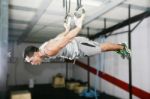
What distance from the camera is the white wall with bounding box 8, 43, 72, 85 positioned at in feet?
27.4

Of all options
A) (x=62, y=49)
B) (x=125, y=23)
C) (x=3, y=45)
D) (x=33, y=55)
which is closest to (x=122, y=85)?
(x=125, y=23)

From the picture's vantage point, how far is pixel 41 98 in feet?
19.1

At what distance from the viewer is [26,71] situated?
27.9 ft

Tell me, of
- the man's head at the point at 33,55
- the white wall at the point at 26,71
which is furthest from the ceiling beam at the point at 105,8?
the white wall at the point at 26,71

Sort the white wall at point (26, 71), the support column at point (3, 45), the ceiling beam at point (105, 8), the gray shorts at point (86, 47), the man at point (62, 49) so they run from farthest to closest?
the white wall at point (26, 71), the ceiling beam at point (105, 8), the gray shorts at point (86, 47), the support column at point (3, 45), the man at point (62, 49)

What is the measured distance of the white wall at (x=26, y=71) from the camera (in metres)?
8.35

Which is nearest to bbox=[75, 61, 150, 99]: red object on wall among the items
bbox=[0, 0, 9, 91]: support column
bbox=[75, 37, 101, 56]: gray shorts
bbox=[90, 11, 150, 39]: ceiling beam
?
bbox=[90, 11, 150, 39]: ceiling beam

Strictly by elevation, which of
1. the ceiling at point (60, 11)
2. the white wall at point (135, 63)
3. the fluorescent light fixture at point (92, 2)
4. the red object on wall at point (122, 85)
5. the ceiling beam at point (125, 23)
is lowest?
the red object on wall at point (122, 85)

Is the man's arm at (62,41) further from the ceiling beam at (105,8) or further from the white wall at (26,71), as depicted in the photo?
the white wall at (26,71)

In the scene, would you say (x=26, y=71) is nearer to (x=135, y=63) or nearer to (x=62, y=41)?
(x=135, y=63)

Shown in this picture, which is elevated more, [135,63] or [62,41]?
[62,41]

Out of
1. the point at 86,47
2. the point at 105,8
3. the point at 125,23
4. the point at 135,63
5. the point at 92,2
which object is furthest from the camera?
the point at 125,23

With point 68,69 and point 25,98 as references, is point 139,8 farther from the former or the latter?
point 68,69

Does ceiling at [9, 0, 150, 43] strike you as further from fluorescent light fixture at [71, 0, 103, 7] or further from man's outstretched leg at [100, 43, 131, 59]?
man's outstretched leg at [100, 43, 131, 59]
